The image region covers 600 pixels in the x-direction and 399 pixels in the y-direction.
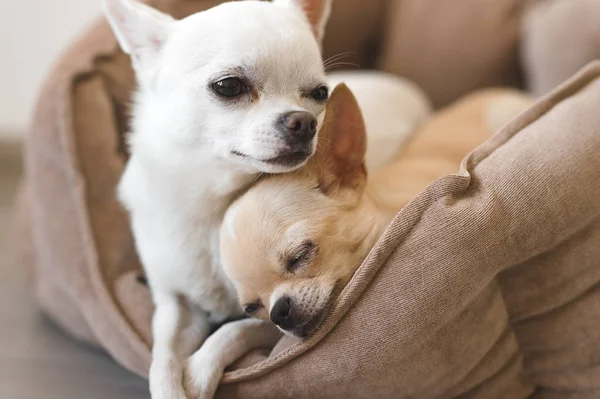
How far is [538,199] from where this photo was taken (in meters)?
0.95

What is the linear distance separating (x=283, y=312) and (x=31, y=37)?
1.98 metres

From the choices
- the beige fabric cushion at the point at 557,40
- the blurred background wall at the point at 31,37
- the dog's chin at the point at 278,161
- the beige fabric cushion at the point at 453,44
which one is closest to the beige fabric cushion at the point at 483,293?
the dog's chin at the point at 278,161

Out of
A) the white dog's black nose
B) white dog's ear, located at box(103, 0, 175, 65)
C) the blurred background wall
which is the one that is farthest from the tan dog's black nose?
the blurred background wall

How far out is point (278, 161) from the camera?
97 cm

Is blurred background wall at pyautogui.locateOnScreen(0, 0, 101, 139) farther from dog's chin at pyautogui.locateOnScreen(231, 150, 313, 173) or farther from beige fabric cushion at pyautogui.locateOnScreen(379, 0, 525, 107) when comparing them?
dog's chin at pyautogui.locateOnScreen(231, 150, 313, 173)

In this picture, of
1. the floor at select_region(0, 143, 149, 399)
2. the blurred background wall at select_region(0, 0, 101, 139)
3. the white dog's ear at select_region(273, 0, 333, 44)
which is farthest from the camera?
the blurred background wall at select_region(0, 0, 101, 139)

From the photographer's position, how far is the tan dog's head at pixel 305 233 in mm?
977

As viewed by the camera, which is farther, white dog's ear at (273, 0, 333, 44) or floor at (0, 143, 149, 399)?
floor at (0, 143, 149, 399)

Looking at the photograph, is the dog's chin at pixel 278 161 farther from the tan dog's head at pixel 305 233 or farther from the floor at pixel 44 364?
the floor at pixel 44 364

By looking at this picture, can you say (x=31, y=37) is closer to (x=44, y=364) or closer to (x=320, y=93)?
(x=44, y=364)

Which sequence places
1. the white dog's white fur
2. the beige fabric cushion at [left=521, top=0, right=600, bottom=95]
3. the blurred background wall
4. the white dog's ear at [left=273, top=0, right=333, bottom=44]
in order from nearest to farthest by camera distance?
the white dog's white fur → the white dog's ear at [left=273, top=0, right=333, bottom=44] → the beige fabric cushion at [left=521, top=0, right=600, bottom=95] → the blurred background wall

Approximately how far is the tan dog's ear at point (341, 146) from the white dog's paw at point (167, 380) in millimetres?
395

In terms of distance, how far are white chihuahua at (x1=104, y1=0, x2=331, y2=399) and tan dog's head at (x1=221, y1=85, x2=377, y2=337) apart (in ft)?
0.17

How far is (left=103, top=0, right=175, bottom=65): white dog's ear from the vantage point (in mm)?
1073
